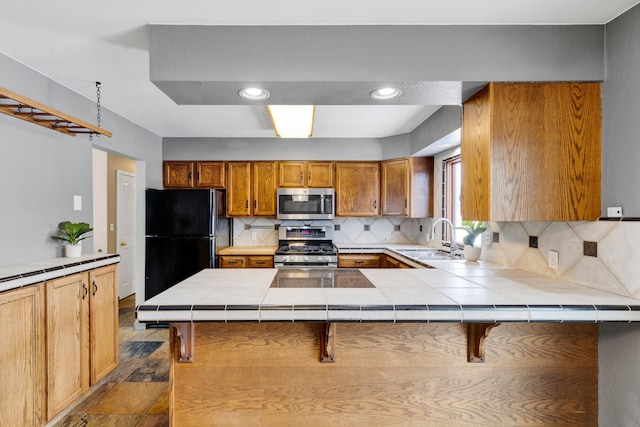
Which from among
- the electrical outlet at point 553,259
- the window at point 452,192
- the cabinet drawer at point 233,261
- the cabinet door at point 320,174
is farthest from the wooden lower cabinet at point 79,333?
the window at point 452,192

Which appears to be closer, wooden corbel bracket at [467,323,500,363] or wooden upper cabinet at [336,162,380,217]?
wooden corbel bracket at [467,323,500,363]

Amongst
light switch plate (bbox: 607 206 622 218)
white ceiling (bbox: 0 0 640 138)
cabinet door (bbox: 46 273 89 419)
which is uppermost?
white ceiling (bbox: 0 0 640 138)

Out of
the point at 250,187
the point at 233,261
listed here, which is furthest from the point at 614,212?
the point at 250,187

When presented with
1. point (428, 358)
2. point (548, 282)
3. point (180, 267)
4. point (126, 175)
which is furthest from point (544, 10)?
point (126, 175)

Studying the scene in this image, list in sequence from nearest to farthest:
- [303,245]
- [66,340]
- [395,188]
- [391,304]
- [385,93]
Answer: [391,304] → [385,93] → [66,340] → [395,188] → [303,245]

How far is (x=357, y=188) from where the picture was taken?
13.5 ft

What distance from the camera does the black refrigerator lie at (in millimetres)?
3650

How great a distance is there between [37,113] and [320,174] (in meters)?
2.78

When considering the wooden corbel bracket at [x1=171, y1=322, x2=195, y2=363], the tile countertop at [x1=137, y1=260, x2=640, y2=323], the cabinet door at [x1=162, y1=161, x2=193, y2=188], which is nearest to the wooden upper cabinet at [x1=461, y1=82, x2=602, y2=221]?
the tile countertop at [x1=137, y1=260, x2=640, y2=323]

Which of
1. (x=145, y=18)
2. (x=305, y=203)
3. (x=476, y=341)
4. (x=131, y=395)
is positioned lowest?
(x=131, y=395)

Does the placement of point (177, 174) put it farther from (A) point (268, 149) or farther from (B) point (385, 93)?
(B) point (385, 93)

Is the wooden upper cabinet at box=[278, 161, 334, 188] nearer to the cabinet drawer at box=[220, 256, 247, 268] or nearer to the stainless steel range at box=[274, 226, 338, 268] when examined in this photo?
the stainless steel range at box=[274, 226, 338, 268]

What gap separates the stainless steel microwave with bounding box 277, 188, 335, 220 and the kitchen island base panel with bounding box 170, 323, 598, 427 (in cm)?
256

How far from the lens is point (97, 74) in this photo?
2.23 m
